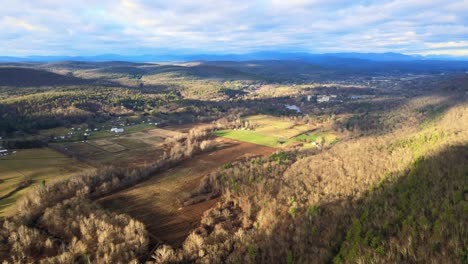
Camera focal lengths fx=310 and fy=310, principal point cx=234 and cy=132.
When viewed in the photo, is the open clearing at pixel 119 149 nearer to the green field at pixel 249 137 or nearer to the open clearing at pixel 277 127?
the green field at pixel 249 137

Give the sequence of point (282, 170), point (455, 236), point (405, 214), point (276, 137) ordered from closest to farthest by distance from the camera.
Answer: point (455, 236) → point (405, 214) → point (282, 170) → point (276, 137)

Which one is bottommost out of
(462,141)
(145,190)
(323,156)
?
(145,190)

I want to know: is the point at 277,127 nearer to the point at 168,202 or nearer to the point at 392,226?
the point at 168,202

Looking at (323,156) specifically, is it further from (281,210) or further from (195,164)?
(195,164)

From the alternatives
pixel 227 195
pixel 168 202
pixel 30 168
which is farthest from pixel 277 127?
pixel 30 168

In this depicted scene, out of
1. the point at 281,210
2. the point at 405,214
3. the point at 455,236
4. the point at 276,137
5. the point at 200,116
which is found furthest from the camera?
the point at 200,116

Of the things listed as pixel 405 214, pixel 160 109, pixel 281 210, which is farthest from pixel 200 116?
pixel 405 214
